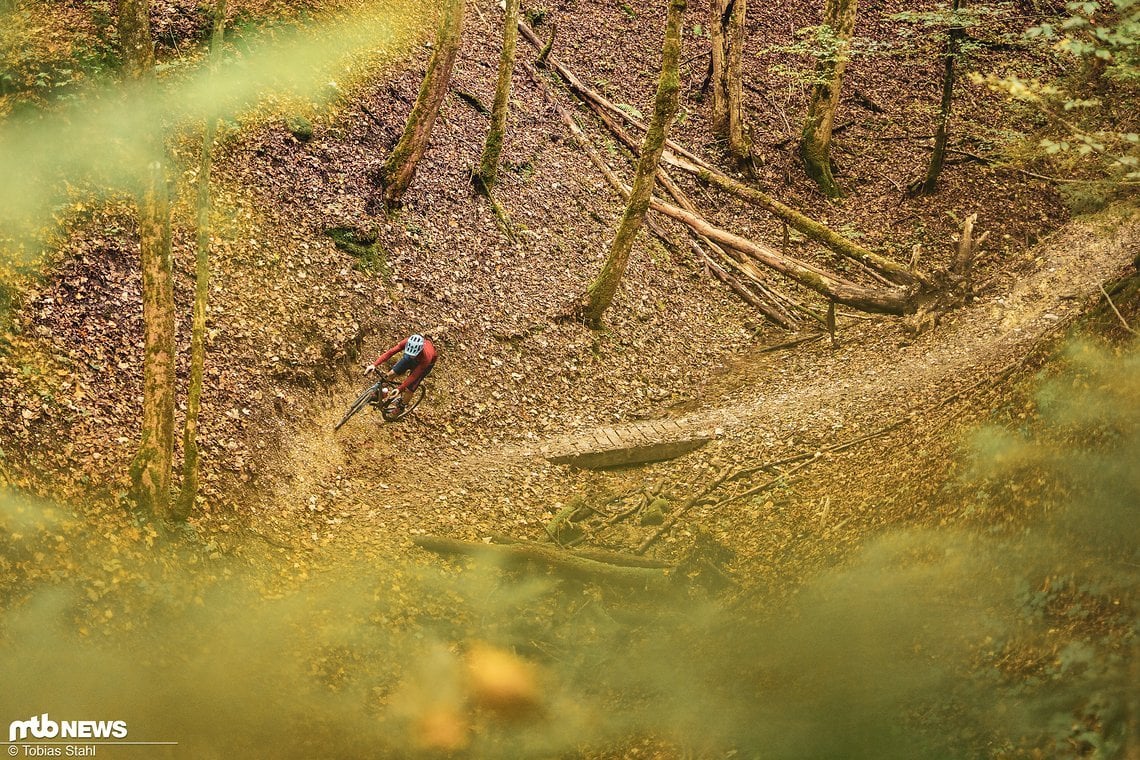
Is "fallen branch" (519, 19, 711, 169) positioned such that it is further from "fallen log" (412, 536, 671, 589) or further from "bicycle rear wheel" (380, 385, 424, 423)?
"fallen log" (412, 536, 671, 589)

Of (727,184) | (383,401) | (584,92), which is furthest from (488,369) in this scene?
(584,92)

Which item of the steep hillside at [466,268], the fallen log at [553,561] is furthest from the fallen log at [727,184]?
the fallen log at [553,561]

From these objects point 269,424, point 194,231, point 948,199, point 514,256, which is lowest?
point 269,424

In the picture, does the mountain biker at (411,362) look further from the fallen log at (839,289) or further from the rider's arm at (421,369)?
the fallen log at (839,289)

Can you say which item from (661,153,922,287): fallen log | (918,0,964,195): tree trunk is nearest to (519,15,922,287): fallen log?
(661,153,922,287): fallen log

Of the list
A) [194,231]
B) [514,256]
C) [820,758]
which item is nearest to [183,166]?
[194,231]

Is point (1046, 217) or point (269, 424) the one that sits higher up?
point (1046, 217)

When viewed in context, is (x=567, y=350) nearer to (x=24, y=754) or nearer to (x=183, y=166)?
(x=183, y=166)
